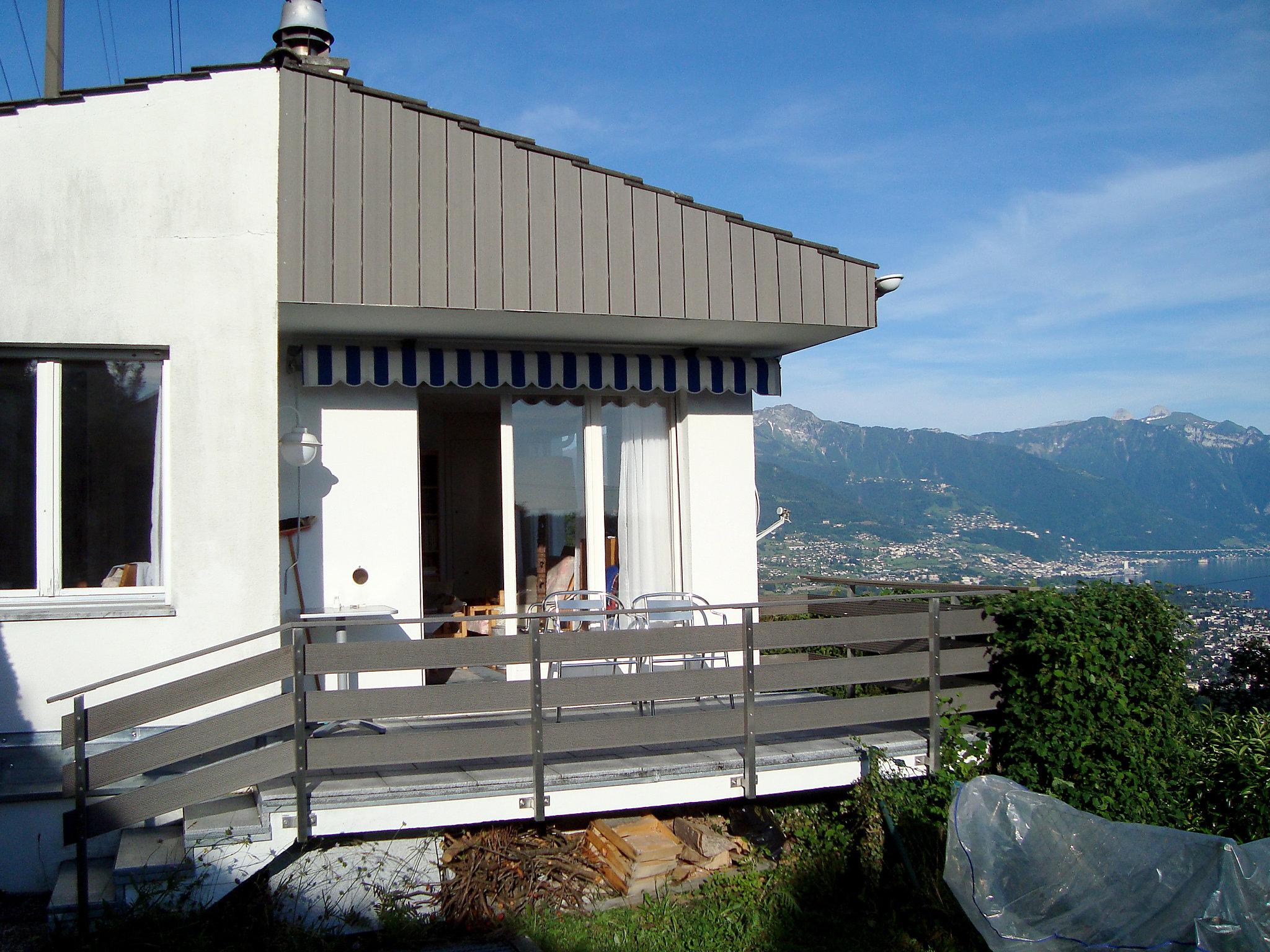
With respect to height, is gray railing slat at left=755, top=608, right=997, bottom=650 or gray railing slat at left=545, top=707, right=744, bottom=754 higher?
gray railing slat at left=755, top=608, right=997, bottom=650

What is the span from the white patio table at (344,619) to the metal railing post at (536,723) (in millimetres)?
1205

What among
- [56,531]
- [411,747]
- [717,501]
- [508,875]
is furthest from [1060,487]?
[56,531]

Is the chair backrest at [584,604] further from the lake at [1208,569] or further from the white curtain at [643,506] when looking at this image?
the lake at [1208,569]

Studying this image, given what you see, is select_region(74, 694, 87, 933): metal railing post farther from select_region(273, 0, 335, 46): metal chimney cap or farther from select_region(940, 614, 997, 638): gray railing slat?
select_region(273, 0, 335, 46): metal chimney cap

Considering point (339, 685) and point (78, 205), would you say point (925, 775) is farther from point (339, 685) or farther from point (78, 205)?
point (78, 205)

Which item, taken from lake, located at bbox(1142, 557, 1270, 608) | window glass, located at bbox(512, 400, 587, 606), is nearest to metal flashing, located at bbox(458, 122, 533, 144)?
window glass, located at bbox(512, 400, 587, 606)

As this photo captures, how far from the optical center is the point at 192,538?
5.49 meters

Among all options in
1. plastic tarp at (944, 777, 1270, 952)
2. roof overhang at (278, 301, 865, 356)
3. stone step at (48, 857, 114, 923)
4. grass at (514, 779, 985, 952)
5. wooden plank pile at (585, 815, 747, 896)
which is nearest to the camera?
plastic tarp at (944, 777, 1270, 952)

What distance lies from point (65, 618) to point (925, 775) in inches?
205

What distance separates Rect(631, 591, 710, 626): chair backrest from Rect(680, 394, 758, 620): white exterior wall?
5.5 inches

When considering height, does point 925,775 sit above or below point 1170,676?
below

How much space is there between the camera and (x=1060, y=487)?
246ft

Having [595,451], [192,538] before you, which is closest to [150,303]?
[192,538]

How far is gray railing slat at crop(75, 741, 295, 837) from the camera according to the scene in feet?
14.5
